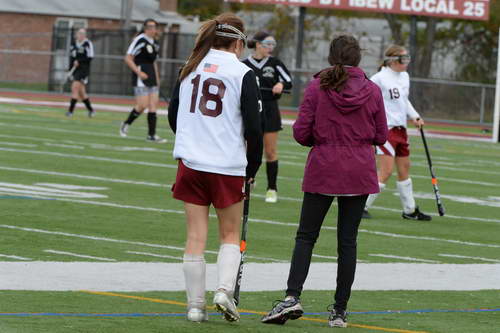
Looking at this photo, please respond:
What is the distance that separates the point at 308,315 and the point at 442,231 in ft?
17.2

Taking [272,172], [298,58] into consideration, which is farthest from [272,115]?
[298,58]

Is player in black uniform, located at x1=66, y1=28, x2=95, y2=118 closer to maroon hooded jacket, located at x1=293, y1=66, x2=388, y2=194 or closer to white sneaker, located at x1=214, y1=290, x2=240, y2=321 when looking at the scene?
maroon hooded jacket, located at x1=293, y1=66, x2=388, y2=194

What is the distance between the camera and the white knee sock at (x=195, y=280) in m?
7.66

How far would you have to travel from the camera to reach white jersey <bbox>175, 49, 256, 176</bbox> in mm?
7613

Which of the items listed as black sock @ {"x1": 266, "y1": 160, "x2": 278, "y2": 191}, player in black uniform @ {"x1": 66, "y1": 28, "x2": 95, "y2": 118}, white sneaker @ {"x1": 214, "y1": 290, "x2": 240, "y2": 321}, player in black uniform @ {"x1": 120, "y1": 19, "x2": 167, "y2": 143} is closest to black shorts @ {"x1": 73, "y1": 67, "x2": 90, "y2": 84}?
player in black uniform @ {"x1": 66, "y1": 28, "x2": 95, "y2": 118}

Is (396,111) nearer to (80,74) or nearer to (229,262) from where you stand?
(229,262)

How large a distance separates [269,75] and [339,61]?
686 cm

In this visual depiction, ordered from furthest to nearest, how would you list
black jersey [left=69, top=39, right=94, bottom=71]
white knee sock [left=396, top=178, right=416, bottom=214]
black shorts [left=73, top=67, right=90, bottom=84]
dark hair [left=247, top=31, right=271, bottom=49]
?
1. black jersey [left=69, top=39, right=94, bottom=71]
2. black shorts [left=73, top=67, right=90, bottom=84]
3. dark hair [left=247, top=31, right=271, bottom=49]
4. white knee sock [left=396, top=178, right=416, bottom=214]

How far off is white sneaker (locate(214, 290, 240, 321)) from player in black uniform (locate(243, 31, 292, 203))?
7.08 m

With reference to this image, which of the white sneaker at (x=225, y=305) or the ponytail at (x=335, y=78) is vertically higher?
the ponytail at (x=335, y=78)

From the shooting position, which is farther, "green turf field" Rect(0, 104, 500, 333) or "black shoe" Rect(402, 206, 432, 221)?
"black shoe" Rect(402, 206, 432, 221)

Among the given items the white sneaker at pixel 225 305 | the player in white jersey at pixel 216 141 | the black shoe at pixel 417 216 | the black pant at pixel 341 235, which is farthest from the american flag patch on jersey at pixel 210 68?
the black shoe at pixel 417 216

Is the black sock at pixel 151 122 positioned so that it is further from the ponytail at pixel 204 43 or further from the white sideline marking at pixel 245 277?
the ponytail at pixel 204 43

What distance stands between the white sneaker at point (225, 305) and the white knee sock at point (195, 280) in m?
0.13
